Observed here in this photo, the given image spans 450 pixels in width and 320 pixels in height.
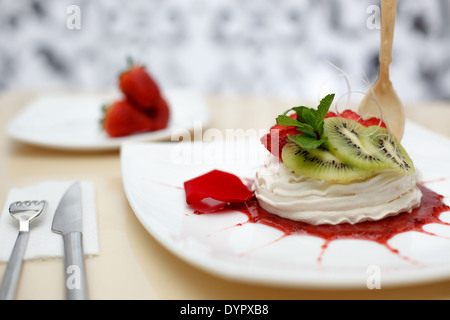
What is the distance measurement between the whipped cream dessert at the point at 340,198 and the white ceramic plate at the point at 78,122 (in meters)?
0.86

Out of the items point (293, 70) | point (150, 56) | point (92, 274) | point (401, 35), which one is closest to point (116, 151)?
point (92, 274)

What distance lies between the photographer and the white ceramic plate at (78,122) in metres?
1.71

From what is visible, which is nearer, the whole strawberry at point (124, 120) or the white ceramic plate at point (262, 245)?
the white ceramic plate at point (262, 245)

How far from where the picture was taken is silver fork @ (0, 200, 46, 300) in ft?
2.57

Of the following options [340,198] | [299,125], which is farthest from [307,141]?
[340,198]

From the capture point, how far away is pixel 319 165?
102 centimetres

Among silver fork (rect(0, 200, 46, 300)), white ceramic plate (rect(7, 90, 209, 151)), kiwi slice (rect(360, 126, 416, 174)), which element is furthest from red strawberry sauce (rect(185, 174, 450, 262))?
white ceramic plate (rect(7, 90, 209, 151))

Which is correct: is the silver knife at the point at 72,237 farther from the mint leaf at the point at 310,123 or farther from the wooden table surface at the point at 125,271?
the mint leaf at the point at 310,123

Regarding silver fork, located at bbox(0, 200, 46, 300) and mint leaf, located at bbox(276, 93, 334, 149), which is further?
mint leaf, located at bbox(276, 93, 334, 149)

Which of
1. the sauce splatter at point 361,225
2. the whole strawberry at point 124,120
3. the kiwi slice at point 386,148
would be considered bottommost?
the sauce splatter at point 361,225

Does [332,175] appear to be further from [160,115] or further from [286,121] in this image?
[160,115]

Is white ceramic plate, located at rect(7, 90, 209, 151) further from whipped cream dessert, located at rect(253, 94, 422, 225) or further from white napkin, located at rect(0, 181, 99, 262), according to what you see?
whipped cream dessert, located at rect(253, 94, 422, 225)

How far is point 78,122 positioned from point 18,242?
1.22 meters

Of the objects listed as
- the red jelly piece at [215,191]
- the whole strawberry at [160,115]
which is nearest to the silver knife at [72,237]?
the red jelly piece at [215,191]
